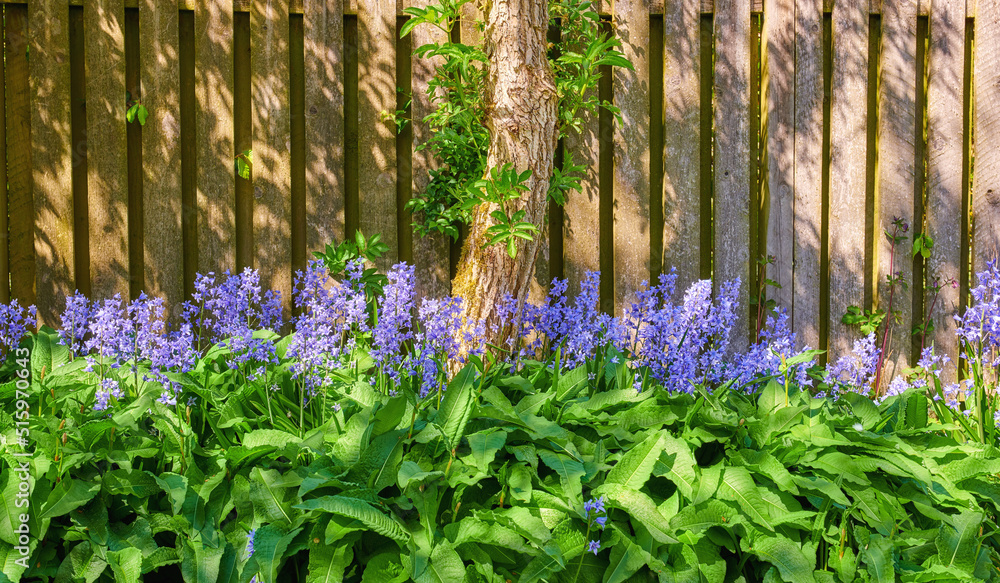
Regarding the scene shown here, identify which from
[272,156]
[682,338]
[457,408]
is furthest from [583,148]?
[457,408]

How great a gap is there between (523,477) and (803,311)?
2.58 meters

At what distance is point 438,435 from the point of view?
1.64 meters

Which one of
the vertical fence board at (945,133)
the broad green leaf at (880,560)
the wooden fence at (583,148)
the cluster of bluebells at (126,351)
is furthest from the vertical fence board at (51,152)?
the vertical fence board at (945,133)

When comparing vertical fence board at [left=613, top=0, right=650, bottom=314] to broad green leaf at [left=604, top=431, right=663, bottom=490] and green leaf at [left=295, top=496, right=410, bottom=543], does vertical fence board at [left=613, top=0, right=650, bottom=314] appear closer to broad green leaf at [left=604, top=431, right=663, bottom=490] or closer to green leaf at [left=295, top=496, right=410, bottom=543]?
broad green leaf at [left=604, top=431, right=663, bottom=490]

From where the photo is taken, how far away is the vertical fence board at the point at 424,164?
3.54 meters

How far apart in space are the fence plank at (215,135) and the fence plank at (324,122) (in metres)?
0.35

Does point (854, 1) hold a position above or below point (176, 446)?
above

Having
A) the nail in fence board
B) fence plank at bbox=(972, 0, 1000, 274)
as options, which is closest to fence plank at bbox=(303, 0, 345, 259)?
the nail in fence board

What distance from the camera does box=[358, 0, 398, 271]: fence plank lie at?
3514 mm

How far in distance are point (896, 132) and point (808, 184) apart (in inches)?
20.5

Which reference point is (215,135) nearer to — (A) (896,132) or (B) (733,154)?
(B) (733,154)

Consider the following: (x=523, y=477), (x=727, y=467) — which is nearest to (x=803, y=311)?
(x=727, y=467)

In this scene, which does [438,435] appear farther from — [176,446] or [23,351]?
[23,351]

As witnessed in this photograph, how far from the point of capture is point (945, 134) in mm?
3762
